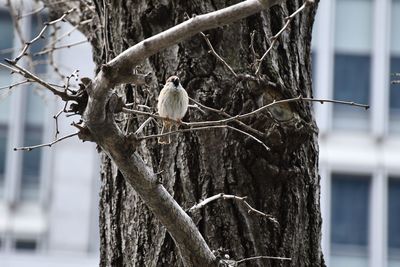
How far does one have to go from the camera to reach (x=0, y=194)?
1349 centimetres

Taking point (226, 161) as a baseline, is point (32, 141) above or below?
above

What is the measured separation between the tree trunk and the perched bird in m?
0.11

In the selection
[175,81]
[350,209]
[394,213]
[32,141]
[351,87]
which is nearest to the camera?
[175,81]

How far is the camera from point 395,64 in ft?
43.7

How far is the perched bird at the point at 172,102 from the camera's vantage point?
134 inches

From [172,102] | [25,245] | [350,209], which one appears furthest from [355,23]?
[172,102]

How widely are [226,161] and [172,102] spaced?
1.19 ft

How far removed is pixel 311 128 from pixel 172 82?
0.57 m

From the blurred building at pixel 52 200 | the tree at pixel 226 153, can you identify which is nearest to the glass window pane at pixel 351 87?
the blurred building at pixel 52 200

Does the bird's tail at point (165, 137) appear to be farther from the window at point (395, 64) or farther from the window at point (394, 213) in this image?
the window at point (394, 213)

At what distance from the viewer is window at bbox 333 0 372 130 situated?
43.4 ft

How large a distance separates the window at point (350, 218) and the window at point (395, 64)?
88cm

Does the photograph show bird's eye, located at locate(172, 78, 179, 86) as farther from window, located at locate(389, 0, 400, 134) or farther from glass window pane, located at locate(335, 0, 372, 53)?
glass window pane, located at locate(335, 0, 372, 53)

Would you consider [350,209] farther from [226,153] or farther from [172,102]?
[172,102]
